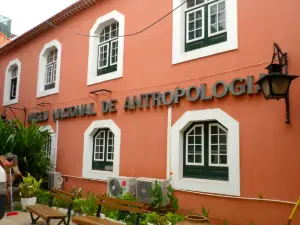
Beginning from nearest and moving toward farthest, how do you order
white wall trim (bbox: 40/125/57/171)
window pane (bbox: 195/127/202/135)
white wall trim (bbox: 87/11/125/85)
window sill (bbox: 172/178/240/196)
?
1. window sill (bbox: 172/178/240/196)
2. window pane (bbox: 195/127/202/135)
3. white wall trim (bbox: 87/11/125/85)
4. white wall trim (bbox: 40/125/57/171)

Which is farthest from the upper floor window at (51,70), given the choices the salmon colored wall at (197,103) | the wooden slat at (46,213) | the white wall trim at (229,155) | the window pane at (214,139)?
the window pane at (214,139)

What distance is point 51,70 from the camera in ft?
38.9

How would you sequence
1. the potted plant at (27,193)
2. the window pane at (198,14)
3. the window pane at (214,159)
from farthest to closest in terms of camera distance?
the potted plant at (27,193) → the window pane at (198,14) → the window pane at (214,159)

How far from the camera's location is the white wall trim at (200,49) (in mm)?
6398

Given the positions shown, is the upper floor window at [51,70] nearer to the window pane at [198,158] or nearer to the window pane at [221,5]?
the window pane at [198,158]

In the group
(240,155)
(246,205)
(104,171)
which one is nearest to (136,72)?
(104,171)

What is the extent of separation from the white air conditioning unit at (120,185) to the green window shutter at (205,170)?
1.30m

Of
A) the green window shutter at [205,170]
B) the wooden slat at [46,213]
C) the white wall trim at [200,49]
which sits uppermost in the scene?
the white wall trim at [200,49]

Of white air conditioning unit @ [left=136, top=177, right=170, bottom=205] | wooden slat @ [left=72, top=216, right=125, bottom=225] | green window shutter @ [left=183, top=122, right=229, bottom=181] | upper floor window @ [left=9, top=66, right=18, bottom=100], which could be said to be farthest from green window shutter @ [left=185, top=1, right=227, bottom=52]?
upper floor window @ [left=9, top=66, right=18, bottom=100]

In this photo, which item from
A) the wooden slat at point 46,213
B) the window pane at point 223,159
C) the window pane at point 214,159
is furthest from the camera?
the window pane at point 214,159

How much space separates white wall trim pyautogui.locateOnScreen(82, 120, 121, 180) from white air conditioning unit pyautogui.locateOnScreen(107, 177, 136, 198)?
0.41 metres

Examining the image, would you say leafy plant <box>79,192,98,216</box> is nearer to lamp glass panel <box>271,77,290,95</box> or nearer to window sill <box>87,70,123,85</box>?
window sill <box>87,70,123,85</box>

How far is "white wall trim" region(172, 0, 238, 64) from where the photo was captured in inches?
252

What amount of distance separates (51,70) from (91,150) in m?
4.10
